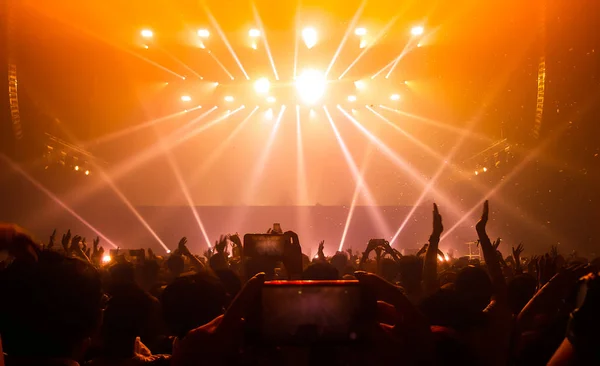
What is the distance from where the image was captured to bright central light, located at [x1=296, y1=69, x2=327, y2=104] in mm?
13961

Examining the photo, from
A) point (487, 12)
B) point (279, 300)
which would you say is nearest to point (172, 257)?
point (279, 300)

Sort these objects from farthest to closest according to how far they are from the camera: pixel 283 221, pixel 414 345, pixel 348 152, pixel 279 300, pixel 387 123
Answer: pixel 283 221, pixel 348 152, pixel 387 123, pixel 414 345, pixel 279 300

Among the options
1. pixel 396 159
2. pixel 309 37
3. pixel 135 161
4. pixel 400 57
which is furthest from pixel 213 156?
pixel 400 57

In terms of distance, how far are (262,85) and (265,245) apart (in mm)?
11886

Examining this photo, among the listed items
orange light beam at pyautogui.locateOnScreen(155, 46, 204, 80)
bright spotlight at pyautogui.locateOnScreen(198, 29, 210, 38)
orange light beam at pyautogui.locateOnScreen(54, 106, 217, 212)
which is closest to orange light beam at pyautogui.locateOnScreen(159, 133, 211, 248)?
orange light beam at pyautogui.locateOnScreen(54, 106, 217, 212)

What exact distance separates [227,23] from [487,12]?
17.9ft

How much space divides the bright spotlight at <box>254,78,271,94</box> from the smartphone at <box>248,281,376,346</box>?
13203mm

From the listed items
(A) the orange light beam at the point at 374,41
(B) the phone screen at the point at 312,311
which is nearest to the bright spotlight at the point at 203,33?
(A) the orange light beam at the point at 374,41

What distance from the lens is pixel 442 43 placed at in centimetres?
1120

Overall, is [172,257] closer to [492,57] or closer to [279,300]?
[279,300]

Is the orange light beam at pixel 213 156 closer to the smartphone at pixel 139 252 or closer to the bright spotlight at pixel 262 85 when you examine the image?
the bright spotlight at pixel 262 85

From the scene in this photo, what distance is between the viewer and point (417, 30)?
1065 centimetres

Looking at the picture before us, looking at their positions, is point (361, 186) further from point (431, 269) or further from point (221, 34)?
point (431, 269)

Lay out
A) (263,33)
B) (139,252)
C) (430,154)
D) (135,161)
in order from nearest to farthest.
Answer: (139,252) < (263,33) < (430,154) < (135,161)
